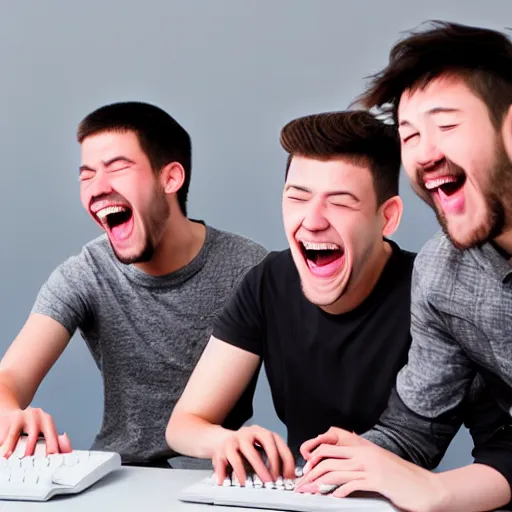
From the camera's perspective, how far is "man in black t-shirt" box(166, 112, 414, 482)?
169 centimetres

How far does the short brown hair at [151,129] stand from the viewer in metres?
2.12

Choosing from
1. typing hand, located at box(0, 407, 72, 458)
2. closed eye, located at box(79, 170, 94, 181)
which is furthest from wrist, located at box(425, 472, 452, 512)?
closed eye, located at box(79, 170, 94, 181)

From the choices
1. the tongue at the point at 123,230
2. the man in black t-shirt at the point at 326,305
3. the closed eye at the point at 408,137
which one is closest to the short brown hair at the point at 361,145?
the man in black t-shirt at the point at 326,305

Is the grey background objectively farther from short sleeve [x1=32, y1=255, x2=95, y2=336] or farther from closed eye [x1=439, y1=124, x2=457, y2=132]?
closed eye [x1=439, y1=124, x2=457, y2=132]

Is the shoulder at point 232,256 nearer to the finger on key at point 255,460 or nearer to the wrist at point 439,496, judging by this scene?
the finger on key at point 255,460

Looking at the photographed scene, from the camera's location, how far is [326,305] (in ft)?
5.70

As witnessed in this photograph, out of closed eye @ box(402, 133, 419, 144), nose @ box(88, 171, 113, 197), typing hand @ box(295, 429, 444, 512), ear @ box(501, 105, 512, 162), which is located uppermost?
nose @ box(88, 171, 113, 197)

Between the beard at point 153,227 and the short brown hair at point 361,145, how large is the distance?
16.3 inches

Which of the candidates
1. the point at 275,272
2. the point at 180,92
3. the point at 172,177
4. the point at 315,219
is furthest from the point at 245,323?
the point at 180,92

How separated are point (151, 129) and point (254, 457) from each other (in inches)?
39.2

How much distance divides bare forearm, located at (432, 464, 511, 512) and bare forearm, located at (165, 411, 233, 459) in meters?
0.38

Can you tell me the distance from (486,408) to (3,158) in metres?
1.44

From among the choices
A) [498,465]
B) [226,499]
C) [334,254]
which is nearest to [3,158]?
[334,254]

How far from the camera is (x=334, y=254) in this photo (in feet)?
5.82
